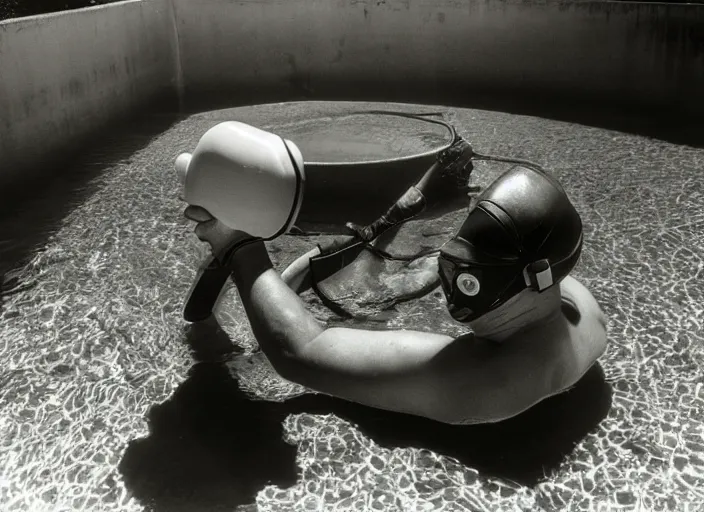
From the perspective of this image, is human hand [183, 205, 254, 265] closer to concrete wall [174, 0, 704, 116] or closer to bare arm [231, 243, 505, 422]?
bare arm [231, 243, 505, 422]

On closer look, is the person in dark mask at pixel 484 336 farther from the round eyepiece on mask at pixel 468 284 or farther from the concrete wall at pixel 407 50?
the concrete wall at pixel 407 50

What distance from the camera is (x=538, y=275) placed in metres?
1.12

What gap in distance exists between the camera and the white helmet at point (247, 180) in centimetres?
133

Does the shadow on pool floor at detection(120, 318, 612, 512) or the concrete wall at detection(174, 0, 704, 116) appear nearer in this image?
the shadow on pool floor at detection(120, 318, 612, 512)


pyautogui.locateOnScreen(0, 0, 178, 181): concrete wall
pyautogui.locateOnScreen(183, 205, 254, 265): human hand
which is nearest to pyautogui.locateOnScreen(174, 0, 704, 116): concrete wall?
pyautogui.locateOnScreen(0, 0, 178, 181): concrete wall

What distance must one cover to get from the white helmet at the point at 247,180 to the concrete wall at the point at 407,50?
351 centimetres

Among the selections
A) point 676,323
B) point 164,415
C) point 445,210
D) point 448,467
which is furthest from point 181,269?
point 676,323

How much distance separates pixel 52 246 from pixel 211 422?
1.18 meters

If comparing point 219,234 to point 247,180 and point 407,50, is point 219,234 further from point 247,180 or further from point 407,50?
point 407,50

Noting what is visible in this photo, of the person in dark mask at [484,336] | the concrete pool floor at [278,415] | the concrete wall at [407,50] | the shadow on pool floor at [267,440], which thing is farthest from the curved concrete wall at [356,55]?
the person in dark mask at [484,336]

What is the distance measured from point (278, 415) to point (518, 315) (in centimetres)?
52

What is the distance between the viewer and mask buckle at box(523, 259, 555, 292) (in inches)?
43.9

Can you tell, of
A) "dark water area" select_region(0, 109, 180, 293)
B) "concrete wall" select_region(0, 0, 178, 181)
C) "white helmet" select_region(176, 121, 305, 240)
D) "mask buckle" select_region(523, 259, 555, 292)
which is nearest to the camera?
"mask buckle" select_region(523, 259, 555, 292)

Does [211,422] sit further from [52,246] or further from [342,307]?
[52,246]
